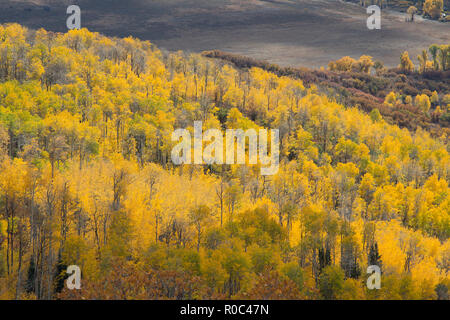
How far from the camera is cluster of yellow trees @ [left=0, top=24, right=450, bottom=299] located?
67.5m

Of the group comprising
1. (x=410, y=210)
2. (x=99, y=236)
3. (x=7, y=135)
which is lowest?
(x=410, y=210)

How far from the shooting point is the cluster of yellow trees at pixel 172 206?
6750cm

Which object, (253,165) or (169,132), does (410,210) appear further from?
(169,132)

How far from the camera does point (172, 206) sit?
84.4 m

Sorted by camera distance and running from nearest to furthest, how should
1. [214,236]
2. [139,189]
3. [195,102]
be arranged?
[214,236] → [139,189] → [195,102]

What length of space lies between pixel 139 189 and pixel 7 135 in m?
26.2

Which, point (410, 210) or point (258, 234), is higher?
point (258, 234)

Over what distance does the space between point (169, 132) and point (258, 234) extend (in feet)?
172

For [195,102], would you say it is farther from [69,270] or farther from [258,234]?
[69,270]

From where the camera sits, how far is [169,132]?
124750 millimetres

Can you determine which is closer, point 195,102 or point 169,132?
point 169,132
